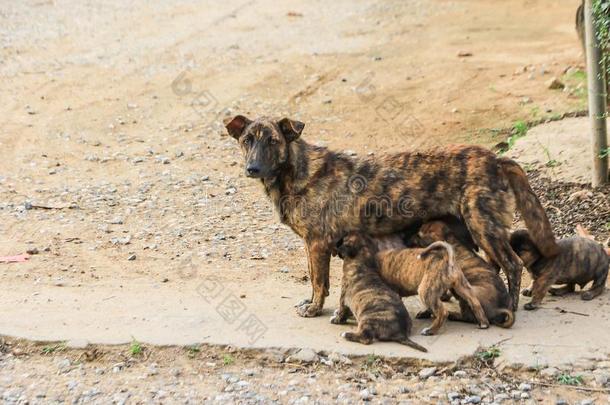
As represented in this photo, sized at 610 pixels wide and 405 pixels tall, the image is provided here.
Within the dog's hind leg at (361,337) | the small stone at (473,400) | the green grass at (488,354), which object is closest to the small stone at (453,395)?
the small stone at (473,400)

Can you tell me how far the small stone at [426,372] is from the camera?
6.91 metres

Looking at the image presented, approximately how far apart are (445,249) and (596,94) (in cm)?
372

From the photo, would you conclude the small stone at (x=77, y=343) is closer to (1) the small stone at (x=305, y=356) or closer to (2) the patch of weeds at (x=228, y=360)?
(2) the patch of weeds at (x=228, y=360)

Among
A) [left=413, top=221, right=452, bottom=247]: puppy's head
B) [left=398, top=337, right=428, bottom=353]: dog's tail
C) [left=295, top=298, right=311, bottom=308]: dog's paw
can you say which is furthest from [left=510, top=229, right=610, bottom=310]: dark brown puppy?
[left=295, top=298, right=311, bottom=308]: dog's paw

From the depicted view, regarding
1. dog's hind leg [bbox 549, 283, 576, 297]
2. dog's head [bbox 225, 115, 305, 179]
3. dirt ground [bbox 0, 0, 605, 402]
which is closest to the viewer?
dog's head [bbox 225, 115, 305, 179]

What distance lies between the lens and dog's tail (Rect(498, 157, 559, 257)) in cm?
788

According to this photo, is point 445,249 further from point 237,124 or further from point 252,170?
point 237,124

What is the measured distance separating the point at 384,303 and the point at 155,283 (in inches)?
98.6

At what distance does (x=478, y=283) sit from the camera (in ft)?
24.6

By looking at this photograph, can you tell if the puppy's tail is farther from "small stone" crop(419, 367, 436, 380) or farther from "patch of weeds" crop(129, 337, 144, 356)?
"patch of weeds" crop(129, 337, 144, 356)

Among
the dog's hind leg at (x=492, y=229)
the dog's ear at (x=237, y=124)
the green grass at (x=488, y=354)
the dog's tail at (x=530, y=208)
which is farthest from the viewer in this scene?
the dog's ear at (x=237, y=124)

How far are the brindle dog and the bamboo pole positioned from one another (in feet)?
8.64

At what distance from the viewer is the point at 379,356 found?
7.10 m

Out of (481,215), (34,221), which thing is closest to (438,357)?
(481,215)
